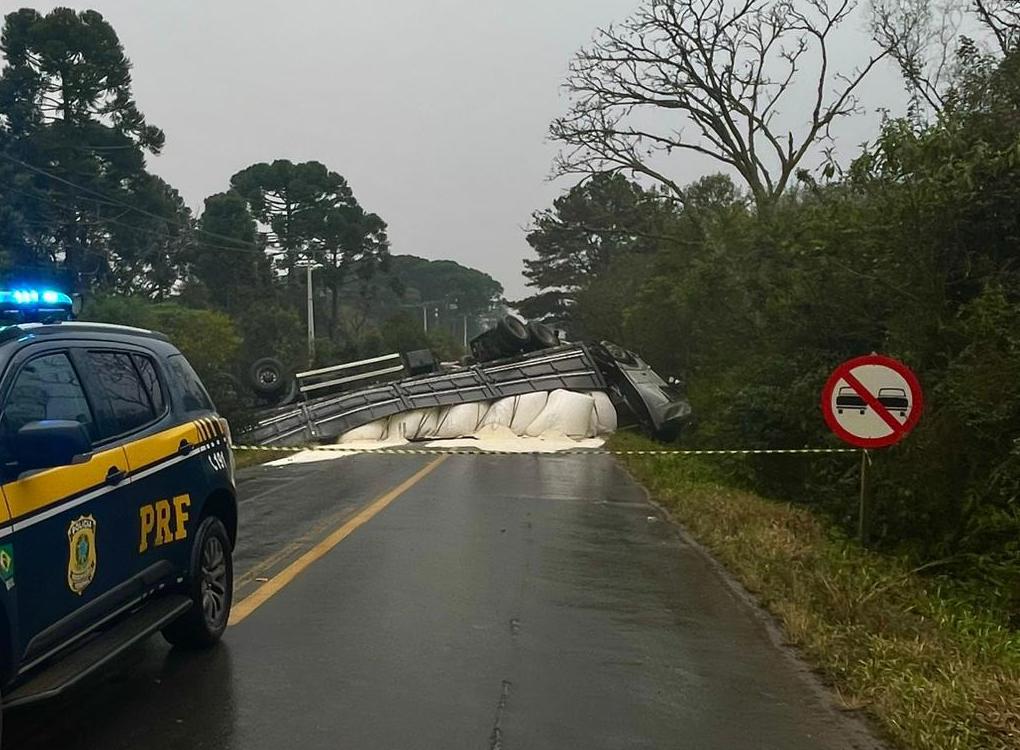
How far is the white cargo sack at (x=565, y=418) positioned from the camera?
88.5 feet

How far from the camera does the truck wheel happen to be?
21.4 feet

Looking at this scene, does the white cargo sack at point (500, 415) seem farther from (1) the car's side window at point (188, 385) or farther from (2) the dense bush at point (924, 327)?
(1) the car's side window at point (188, 385)

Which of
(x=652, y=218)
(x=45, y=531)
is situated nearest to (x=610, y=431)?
(x=652, y=218)

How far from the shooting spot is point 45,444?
439 centimetres

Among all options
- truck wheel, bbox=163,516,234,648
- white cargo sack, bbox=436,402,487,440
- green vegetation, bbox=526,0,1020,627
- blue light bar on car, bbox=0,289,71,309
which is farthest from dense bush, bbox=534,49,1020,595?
white cargo sack, bbox=436,402,487,440

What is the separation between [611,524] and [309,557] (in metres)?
4.04

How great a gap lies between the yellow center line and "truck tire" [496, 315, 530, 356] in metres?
14.7

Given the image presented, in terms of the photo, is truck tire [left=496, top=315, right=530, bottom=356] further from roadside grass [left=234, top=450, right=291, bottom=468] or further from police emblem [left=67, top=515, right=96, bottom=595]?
police emblem [left=67, top=515, right=96, bottom=595]

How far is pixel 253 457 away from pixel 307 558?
12415mm

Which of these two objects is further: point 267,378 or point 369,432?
point 267,378

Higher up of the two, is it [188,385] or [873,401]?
[188,385]

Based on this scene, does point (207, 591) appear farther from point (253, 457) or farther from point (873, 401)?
point (253, 457)

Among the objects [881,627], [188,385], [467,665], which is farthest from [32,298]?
[881,627]

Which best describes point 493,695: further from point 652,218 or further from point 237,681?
point 652,218
